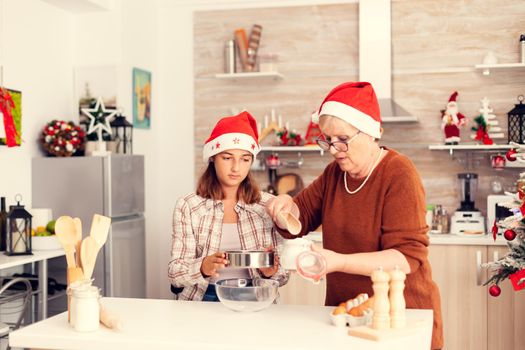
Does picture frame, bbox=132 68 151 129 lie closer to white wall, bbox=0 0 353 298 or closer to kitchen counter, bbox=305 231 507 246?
white wall, bbox=0 0 353 298

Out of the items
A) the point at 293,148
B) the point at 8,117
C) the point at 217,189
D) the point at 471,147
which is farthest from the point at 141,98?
the point at 217,189

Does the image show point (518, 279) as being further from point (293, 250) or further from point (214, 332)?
point (214, 332)

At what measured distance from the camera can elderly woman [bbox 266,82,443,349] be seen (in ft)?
7.37

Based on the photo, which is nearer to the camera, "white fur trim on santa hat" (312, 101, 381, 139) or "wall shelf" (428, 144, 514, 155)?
"white fur trim on santa hat" (312, 101, 381, 139)

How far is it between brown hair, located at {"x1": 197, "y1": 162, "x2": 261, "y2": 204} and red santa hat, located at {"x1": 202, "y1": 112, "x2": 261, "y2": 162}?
0.08 m

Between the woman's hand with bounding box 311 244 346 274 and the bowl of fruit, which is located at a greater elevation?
the woman's hand with bounding box 311 244 346 274

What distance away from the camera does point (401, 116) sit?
16.7 feet

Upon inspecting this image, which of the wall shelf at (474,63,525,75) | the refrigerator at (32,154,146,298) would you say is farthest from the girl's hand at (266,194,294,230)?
the wall shelf at (474,63,525,75)

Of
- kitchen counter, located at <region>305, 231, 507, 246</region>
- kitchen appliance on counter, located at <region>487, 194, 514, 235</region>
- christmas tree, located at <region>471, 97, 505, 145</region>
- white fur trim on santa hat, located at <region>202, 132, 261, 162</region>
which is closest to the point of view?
white fur trim on santa hat, located at <region>202, 132, 261, 162</region>

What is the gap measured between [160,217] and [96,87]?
1.21 m

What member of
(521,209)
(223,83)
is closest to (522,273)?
(521,209)

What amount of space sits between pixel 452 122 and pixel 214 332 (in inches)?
135

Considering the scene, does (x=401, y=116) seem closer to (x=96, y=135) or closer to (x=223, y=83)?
(x=223, y=83)

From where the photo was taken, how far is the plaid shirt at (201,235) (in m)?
2.72
